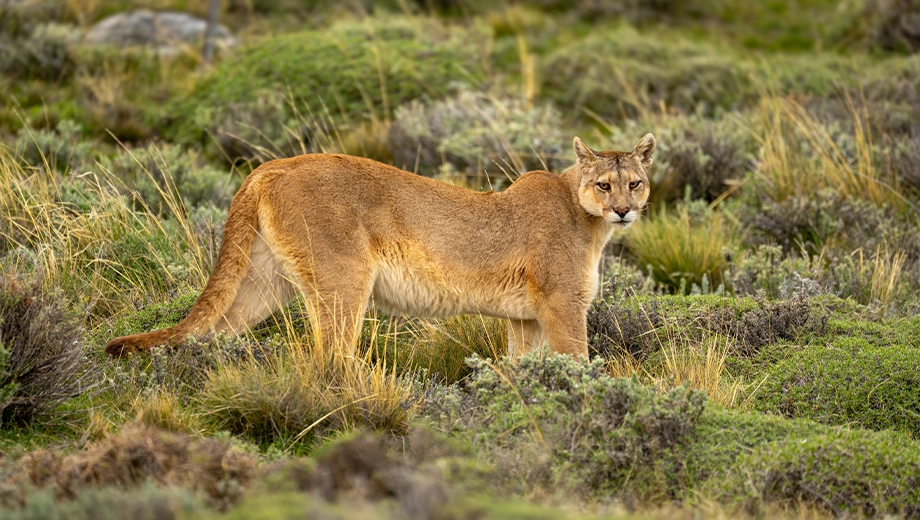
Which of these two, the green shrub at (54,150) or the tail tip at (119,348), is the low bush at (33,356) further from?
the green shrub at (54,150)

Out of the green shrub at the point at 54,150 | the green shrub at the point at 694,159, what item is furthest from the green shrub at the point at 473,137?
the green shrub at the point at 54,150

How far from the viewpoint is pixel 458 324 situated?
671cm

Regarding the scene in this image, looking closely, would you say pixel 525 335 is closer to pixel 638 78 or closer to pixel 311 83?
pixel 311 83

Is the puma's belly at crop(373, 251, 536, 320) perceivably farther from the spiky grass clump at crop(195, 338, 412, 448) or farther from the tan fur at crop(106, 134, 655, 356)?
the spiky grass clump at crop(195, 338, 412, 448)

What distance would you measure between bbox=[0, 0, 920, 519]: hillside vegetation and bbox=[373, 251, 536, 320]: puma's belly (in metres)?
0.24

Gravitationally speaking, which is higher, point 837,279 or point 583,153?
point 583,153

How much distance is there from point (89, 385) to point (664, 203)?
6.09m

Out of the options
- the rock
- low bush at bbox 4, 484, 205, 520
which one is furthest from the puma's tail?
the rock

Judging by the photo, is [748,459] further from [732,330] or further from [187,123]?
[187,123]

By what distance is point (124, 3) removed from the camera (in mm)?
16391

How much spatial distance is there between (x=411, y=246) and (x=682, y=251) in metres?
3.49

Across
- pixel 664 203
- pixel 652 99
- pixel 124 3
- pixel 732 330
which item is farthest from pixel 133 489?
pixel 124 3

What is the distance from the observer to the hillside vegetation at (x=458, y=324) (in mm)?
4215

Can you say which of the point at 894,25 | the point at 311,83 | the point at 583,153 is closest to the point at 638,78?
the point at 311,83
